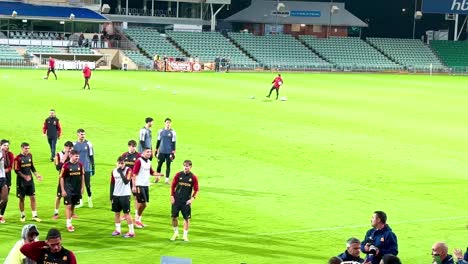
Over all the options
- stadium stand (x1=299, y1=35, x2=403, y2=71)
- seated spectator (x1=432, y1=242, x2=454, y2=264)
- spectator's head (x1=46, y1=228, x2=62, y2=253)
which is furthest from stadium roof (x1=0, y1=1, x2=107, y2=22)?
seated spectator (x1=432, y1=242, x2=454, y2=264)

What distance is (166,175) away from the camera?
26578 mm

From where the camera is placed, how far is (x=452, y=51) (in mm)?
105125

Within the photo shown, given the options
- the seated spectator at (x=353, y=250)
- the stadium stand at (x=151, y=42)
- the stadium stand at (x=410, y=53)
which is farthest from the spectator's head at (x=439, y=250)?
the stadium stand at (x=410, y=53)

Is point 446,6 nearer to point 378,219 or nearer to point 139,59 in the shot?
point 139,59

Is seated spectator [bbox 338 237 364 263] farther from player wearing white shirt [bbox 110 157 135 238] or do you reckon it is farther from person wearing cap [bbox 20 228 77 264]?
player wearing white shirt [bbox 110 157 135 238]

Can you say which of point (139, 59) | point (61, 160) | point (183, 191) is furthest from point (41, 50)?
point (183, 191)

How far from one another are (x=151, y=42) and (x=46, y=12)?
11.6 m

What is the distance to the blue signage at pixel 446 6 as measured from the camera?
335ft

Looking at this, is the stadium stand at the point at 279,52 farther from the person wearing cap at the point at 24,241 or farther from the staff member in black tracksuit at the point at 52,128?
the person wearing cap at the point at 24,241

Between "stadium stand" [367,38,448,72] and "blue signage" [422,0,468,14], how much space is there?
208 inches

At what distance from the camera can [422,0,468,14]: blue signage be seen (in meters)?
102

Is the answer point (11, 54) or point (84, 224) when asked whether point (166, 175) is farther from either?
point (11, 54)

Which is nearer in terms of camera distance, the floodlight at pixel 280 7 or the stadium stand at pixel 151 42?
the stadium stand at pixel 151 42

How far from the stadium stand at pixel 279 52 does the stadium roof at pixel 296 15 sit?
8.92 ft
